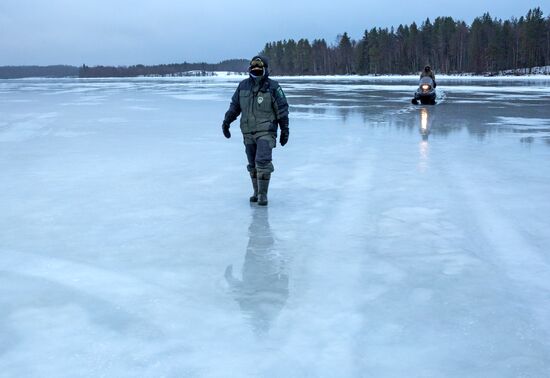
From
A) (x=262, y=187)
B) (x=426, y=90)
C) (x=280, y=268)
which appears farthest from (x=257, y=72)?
(x=426, y=90)

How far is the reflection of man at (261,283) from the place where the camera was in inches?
142

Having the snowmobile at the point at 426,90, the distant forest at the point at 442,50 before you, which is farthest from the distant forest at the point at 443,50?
the snowmobile at the point at 426,90

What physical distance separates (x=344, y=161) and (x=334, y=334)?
→ 6.45 meters

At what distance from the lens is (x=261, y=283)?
13.6 feet

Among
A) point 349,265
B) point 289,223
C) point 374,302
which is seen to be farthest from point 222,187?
point 374,302

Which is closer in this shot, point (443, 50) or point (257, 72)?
point (257, 72)

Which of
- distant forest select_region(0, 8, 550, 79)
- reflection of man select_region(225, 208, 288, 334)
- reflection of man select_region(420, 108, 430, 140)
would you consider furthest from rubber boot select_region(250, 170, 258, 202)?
distant forest select_region(0, 8, 550, 79)

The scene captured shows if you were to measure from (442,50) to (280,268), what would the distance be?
443ft

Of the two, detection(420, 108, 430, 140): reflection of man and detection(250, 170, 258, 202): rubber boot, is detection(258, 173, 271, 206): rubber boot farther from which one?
detection(420, 108, 430, 140): reflection of man

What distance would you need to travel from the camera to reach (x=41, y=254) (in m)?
4.86

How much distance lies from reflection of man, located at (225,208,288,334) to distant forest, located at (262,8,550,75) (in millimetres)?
120750

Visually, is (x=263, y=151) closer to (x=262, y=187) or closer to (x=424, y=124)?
(x=262, y=187)

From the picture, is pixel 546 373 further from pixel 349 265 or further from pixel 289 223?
pixel 289 223

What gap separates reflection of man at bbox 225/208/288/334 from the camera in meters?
3.60
